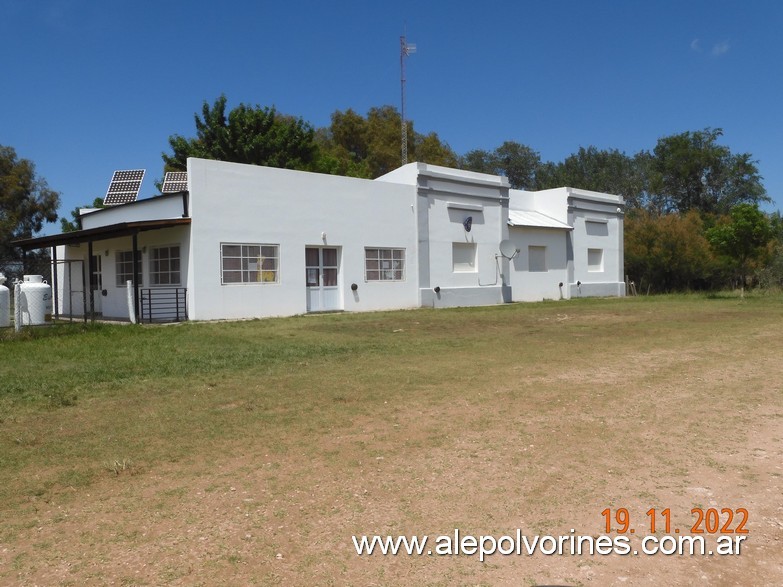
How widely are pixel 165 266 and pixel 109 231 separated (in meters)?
2.18

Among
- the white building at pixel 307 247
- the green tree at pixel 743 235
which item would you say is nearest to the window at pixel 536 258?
the white building at pixel 307 247

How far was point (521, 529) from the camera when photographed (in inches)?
146

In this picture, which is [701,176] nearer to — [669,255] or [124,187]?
[669,255]

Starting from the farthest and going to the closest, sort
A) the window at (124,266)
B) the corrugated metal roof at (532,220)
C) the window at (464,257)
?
the corrugated metal roof at (532,220) < the window at (464,257) < the window at (124,266)

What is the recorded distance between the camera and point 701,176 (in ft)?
174

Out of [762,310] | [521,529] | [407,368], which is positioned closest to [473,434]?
[521,529]

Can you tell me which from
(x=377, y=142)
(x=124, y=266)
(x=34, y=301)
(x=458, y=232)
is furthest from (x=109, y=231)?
(x=377, y=142)

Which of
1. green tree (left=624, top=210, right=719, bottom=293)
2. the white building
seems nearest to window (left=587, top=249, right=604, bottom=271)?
the white building

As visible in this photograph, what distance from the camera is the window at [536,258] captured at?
2869 cm

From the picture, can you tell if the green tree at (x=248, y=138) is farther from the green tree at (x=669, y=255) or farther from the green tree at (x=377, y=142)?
the green tree at (x=669, y=255)

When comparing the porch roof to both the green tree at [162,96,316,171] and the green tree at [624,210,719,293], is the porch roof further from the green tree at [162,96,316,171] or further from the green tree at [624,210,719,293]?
the green tree at [624,210,719,293]

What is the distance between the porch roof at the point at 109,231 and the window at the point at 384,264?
6.88 meters

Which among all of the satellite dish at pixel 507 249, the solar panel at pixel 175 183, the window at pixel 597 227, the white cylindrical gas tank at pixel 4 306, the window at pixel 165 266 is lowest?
the white cylindrical gas tank at pixel 4 306

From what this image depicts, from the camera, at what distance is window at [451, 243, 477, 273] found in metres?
25.3
